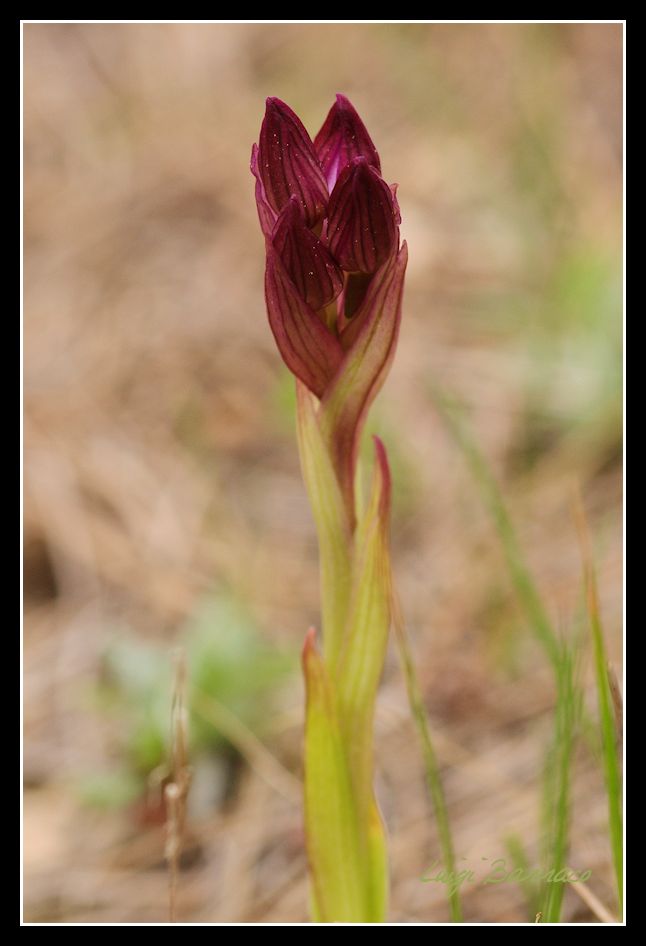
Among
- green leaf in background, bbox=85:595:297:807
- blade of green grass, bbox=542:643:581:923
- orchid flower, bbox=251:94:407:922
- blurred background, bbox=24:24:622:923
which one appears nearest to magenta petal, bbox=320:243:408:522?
orchid flower, bbox=251:94:407:922

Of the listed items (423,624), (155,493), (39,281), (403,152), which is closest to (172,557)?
(155,493)

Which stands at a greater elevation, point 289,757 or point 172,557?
point 172,557

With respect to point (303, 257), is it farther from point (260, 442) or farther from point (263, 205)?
point (260, 442)

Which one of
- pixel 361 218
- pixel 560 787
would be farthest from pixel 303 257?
pixel 560 787

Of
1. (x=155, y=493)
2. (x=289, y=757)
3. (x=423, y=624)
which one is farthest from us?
(x=155, y=493)
